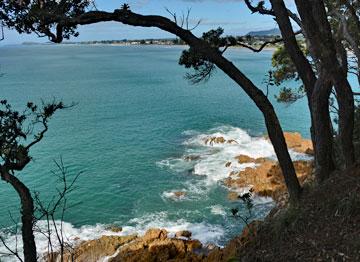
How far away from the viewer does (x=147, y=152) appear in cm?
2822

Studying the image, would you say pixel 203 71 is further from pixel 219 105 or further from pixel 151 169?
pixel 219 105

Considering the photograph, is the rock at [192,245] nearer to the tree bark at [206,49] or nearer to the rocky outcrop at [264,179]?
the rocky outcrop at [264,179]

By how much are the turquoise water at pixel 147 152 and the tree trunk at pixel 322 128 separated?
8.69 metres

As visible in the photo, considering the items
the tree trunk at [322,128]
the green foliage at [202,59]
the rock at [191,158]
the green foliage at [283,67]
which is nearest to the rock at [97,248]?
the green foliage at [283,67]

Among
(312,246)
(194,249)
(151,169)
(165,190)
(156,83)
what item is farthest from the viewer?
(156,83)

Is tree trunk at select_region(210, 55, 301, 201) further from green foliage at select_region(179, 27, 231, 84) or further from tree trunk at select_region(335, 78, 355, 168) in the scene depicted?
tree trunk at select_region(335, 78, 355, 168)

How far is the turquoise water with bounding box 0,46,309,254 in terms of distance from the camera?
Answer: 18609 millimetres

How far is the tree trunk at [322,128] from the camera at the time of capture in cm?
685

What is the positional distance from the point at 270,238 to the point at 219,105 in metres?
38.3

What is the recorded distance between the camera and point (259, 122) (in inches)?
1469

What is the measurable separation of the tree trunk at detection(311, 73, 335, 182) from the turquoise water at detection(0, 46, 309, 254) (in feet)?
28.5

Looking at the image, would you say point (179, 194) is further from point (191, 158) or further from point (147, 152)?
point (147, 152)

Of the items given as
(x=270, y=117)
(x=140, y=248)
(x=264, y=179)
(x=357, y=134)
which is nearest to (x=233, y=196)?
(x=264, y=179)

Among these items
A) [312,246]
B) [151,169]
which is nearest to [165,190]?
[151,169]
